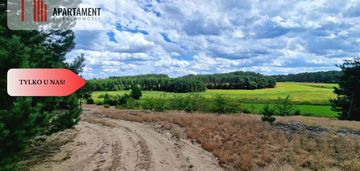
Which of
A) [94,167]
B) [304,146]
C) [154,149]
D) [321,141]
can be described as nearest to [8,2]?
[94,167]

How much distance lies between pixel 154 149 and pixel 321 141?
10151 millimetres

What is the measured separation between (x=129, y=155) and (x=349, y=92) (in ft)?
127

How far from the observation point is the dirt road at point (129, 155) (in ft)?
36.3

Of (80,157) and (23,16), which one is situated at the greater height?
(23,16)

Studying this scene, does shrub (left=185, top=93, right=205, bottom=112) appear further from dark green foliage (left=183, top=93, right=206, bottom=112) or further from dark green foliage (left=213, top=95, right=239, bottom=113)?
dark green foliage (left=213, top=95, right=239, bottom=113)

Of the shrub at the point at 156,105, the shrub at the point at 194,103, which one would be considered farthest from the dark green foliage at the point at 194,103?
the shrub at the point at 156,105

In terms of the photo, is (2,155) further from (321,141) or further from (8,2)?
(321,141)

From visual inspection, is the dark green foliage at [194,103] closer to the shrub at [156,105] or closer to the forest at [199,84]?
the shrub at [156,105]

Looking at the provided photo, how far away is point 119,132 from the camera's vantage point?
18484mm

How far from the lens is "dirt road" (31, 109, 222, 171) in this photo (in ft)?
36.3

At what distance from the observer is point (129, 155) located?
12.3 meters

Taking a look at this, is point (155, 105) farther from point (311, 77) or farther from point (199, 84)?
point (311, 77)

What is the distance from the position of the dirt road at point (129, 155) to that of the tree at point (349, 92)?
3360 cm

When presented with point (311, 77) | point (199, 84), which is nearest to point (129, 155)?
point (199, 84)
